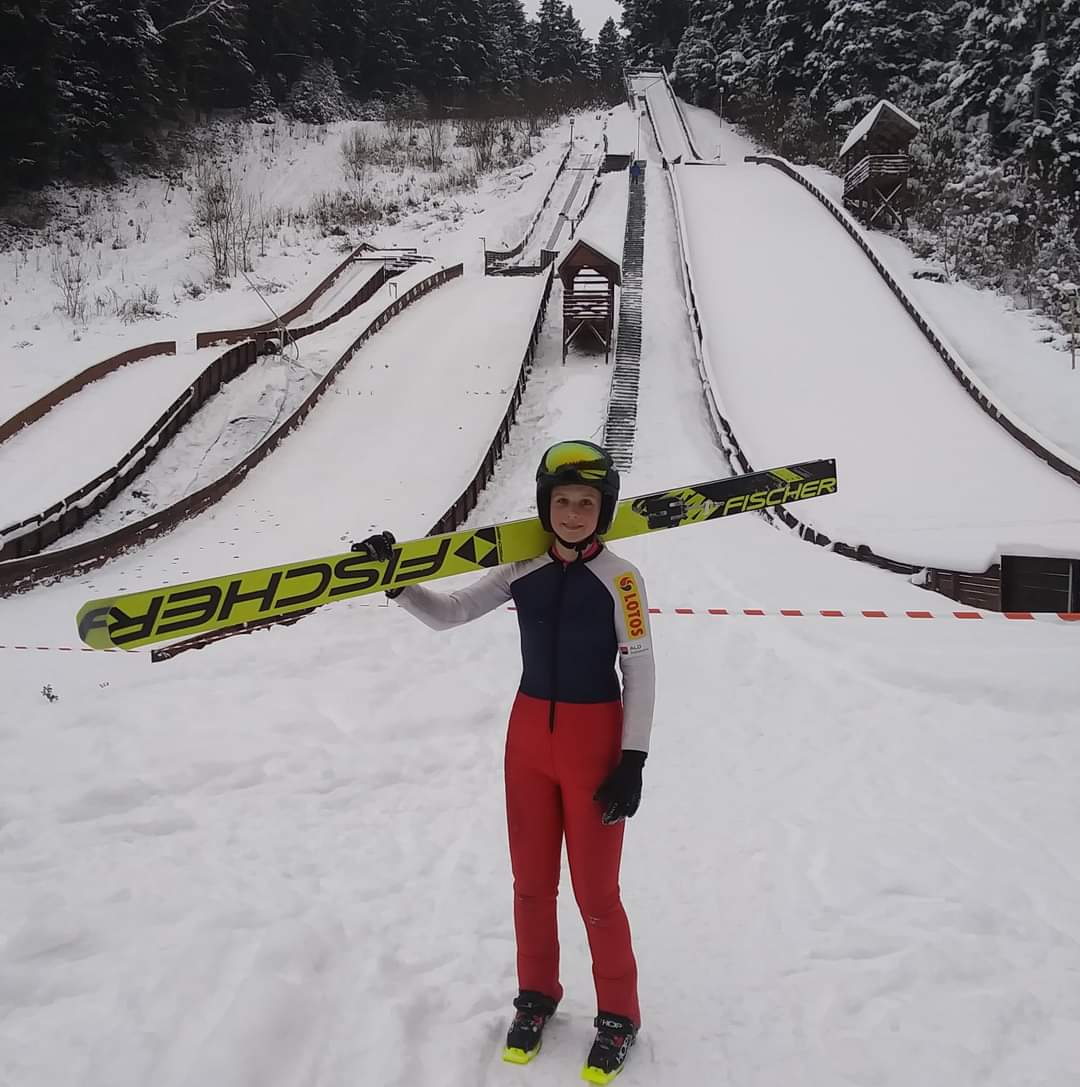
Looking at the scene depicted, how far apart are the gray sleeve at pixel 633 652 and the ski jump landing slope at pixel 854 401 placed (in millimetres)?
6636

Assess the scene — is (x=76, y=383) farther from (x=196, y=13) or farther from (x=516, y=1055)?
(x=196, y=13)

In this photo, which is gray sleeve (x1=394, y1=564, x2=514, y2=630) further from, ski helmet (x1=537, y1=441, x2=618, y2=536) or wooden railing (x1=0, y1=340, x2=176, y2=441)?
wooden railing (x1=0, y1=340, x2=176, y2=441)

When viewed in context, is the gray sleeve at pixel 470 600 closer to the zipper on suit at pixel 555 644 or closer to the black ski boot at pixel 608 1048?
the zipper on suit at pixel 555 644

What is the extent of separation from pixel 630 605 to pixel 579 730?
48 cm

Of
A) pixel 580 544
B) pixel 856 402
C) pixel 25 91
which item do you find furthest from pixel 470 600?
pixel 25 91

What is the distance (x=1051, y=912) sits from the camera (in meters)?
3.76

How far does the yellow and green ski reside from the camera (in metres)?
2.56

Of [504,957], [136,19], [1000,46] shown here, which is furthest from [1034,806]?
[136,19]

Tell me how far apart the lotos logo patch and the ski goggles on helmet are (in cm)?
37

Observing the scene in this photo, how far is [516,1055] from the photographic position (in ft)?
9.74

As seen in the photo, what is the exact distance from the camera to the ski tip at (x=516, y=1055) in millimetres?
2963

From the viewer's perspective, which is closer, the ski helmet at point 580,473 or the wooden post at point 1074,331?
the ski helmet at point 580,473

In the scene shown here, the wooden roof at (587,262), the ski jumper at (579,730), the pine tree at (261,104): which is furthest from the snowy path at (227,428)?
the pine tree at (261,104)

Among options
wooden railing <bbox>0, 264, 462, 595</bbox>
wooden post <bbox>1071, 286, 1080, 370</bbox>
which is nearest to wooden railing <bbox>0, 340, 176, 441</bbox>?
wooden railing <bbox>0, 264, 462, 595</bbox>
